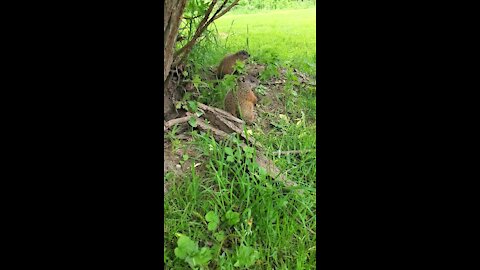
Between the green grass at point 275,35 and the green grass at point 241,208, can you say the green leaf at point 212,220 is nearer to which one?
the green grass at point 241,208

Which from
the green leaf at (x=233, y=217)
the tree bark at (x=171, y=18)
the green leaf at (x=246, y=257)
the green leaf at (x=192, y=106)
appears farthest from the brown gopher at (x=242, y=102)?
the green leaf at (x=246, y=257)

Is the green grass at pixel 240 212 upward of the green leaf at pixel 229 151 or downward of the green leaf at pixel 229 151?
downward

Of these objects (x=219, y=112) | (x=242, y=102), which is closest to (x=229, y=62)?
(x=242, y=102)

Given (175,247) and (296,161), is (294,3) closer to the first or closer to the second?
(296,161)

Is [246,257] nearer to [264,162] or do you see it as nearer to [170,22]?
[264,162]

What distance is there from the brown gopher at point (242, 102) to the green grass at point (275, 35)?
47 centimetres

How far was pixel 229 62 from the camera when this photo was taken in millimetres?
3012

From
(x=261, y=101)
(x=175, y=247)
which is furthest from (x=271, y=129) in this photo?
(x=175, y=247)

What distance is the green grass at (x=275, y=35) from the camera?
315 cm

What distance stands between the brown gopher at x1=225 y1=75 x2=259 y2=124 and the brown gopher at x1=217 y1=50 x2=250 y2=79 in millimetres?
176

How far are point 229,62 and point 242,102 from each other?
39 cm

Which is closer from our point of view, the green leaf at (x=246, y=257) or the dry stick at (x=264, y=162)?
the green leaf at (x=246, y=257)

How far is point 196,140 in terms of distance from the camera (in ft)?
7.54
